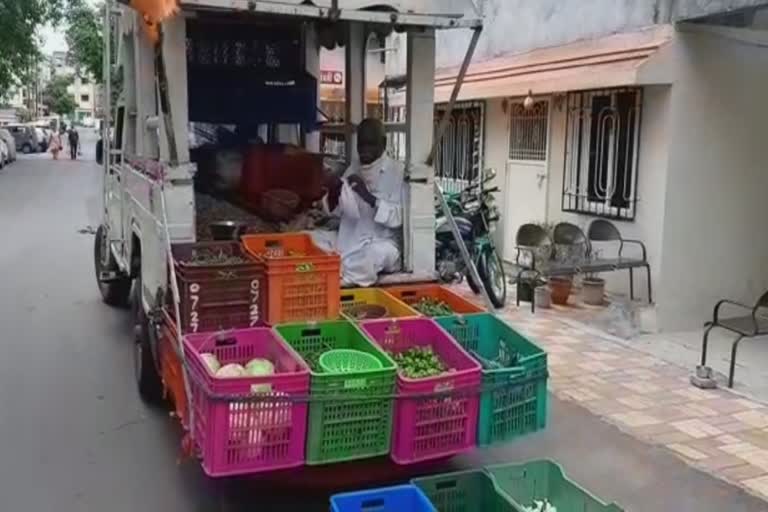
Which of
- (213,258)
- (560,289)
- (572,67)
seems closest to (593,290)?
(560,289)

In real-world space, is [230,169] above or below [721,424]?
above

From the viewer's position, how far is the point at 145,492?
3.99m

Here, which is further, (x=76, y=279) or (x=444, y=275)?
(x=76, y=279)

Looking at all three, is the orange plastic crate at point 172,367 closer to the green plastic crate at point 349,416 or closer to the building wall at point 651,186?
the green plastic crate at point 349,416

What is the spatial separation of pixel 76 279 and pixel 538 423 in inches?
290

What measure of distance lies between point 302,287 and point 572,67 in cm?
475

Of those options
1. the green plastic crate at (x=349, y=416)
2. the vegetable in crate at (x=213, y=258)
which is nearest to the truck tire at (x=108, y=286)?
the vegetable in crate at (x=213, y=258)

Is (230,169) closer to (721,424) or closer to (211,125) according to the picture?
→ (211,125)

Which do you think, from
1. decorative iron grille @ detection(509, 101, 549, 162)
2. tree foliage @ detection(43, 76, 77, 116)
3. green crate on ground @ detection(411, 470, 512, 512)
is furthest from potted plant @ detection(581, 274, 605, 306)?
tree foliage @ detection(43, 76, 77, 116)

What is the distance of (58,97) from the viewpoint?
83.8 meters

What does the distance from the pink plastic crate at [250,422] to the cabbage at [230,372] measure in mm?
51

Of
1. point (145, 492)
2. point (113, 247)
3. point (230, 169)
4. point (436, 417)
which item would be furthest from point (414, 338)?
point (113, 247)

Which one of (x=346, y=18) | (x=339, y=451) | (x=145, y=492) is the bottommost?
(x=145, y=492)

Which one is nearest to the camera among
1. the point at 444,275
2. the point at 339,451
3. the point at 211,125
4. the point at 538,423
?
the point at 339,451
